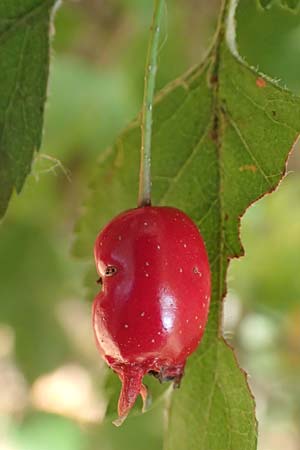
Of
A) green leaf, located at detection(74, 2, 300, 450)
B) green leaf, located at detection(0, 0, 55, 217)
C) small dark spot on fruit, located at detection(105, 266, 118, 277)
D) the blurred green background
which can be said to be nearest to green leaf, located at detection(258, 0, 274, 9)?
green leaf, located at detection(74, 2, 300, 450)

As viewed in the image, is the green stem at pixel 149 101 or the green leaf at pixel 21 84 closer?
the green stem at pixel 149 101

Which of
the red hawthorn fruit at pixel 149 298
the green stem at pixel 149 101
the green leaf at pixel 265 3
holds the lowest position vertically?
the red hawthorn fruit at pixel 149 298

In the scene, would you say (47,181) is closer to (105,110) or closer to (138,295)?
(105,110)

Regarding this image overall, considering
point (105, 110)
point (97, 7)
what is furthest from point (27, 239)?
point (97, 7)

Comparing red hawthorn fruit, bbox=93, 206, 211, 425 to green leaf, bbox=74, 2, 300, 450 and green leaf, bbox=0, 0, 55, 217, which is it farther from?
green leaf, bbox=0, 0, 55, 217

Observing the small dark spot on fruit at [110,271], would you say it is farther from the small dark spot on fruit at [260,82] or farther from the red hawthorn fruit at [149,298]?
the small dark spot on fruit at [260,82]

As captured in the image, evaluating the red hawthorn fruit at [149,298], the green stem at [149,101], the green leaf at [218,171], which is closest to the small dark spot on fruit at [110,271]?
the red hawthorn fruit at [149,298]
